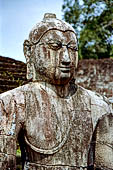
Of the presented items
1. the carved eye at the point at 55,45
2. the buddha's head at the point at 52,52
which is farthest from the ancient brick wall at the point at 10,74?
the carved eye at the point at 55,45

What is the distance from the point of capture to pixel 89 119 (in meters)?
4.25

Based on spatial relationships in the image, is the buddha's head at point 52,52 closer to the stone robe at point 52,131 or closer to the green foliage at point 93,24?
the stone robe at point 52,131

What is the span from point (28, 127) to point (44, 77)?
482 mm

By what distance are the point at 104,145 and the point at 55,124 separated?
1.78 feet

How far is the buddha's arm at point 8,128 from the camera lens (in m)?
3.94

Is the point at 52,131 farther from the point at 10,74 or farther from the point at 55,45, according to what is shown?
the point at 10,74

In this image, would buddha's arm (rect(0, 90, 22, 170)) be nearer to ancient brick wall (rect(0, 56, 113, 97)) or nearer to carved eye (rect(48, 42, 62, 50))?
carved eye (rect(48, 42, 62, 50))

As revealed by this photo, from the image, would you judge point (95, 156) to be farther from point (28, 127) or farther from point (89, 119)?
point (28, 127)

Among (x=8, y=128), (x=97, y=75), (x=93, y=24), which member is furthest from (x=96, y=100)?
(x=93, y=24)

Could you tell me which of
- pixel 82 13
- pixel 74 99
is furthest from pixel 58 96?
pixel 82 13

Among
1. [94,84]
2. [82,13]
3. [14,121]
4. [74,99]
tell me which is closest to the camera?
[14,121]

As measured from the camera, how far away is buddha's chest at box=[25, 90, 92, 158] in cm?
402

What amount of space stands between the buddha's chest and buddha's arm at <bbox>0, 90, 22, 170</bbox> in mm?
100

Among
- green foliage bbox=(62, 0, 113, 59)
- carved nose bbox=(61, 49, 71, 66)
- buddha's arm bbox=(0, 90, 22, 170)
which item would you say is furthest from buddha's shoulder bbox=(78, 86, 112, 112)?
green foliage bbox=(62, 0, 113, 59)
